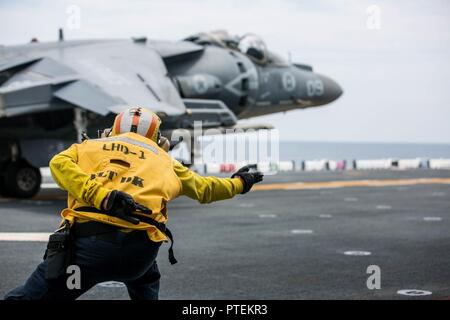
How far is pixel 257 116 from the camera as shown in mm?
26781

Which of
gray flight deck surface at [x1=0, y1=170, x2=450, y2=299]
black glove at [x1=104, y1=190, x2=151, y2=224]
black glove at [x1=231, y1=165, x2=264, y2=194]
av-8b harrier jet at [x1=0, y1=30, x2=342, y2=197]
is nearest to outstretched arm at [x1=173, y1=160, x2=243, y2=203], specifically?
black glove at [x1=231, y1=165, x2=264, y2=194]

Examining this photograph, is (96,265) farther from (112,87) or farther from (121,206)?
(112,87)

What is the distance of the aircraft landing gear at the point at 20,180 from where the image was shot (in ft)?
68.6

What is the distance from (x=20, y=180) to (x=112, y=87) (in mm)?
4020

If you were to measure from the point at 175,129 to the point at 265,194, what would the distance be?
4646mm

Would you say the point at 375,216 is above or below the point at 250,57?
below

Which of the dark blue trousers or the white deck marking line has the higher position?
the dark blue trousers

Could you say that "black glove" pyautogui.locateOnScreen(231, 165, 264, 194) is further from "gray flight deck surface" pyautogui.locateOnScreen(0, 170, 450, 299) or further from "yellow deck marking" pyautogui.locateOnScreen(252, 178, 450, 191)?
"yellow deck marking" pyautogui.locateOnScreen(252, 178, 450, 191)

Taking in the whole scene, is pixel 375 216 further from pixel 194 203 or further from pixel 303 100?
pixel 303 100

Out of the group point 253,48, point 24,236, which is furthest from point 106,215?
point 253,48

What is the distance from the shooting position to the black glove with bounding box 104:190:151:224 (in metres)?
5.39

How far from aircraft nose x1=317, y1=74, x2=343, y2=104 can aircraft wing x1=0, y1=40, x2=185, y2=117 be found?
7.88m
